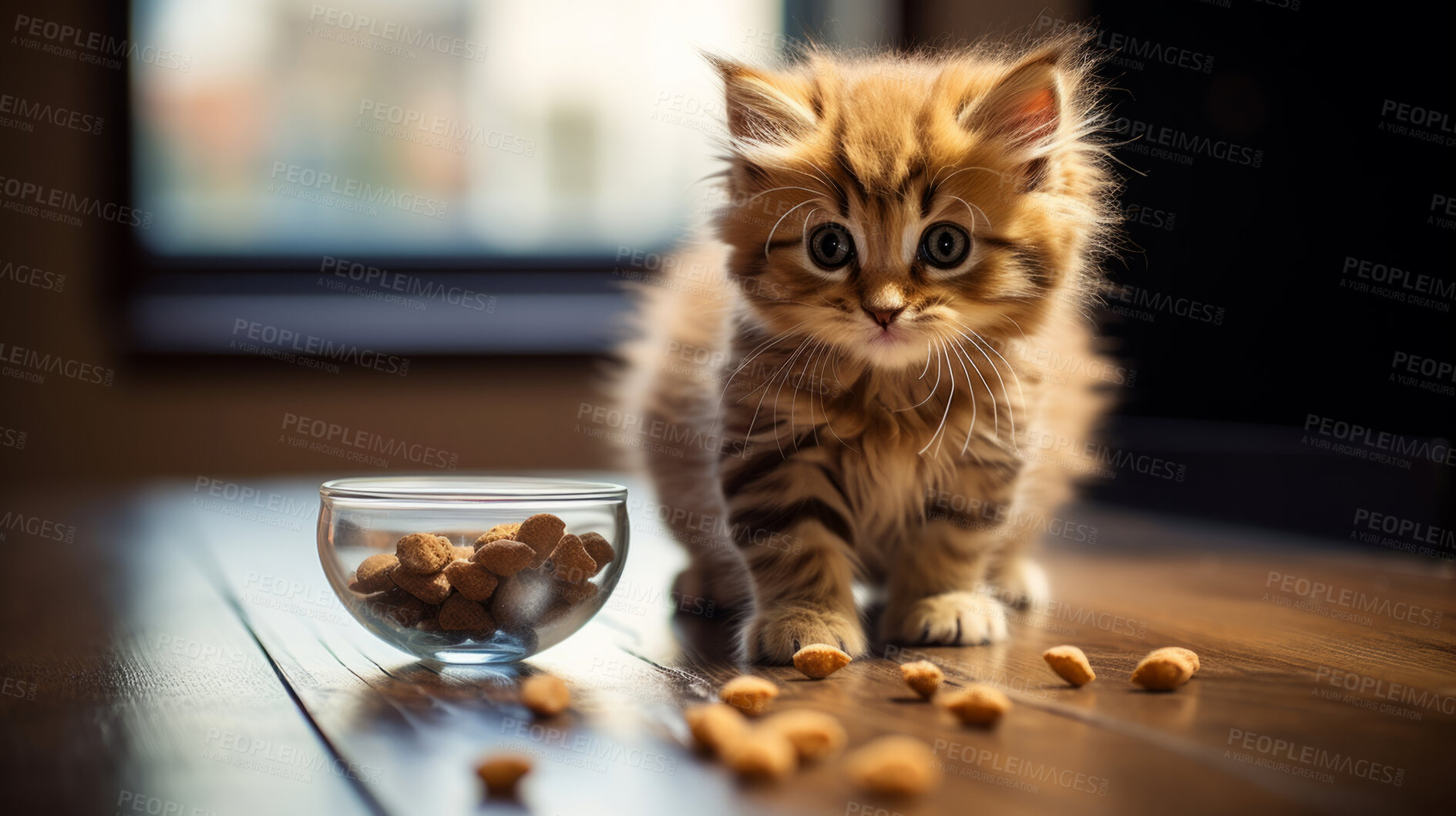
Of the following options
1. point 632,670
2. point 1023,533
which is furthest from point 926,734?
point 1023,533

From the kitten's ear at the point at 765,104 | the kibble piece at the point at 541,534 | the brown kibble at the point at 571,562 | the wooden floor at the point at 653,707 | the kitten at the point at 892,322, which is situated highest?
the kitten's ear at the point at 765,104

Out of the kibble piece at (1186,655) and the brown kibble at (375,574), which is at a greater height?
the kibble piece at (1186,655)

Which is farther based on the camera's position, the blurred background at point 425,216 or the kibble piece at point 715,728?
the blurred background at point 425,216

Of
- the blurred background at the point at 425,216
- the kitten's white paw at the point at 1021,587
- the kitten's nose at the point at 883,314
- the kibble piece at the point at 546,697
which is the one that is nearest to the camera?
the kibble piece at the point at 546,697

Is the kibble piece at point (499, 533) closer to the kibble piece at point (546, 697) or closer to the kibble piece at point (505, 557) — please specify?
the kibble piece at point (505, 557)

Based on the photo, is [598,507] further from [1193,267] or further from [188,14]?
[188,14]

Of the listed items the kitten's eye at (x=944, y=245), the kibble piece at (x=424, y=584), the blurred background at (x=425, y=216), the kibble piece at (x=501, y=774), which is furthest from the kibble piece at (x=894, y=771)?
the blurred background at (x=425, y=216)
